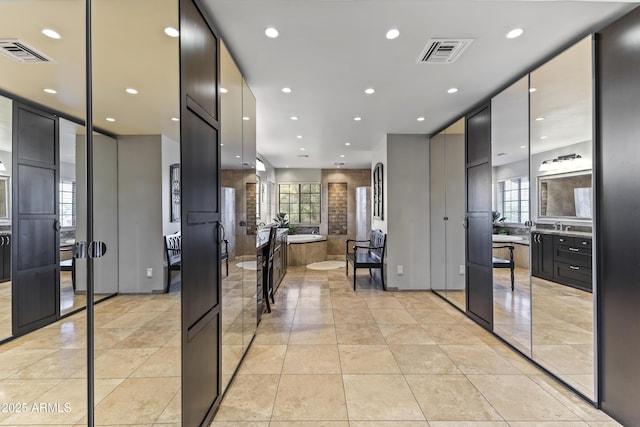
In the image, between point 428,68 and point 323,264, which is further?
point 323,264

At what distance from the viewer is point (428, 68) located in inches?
101

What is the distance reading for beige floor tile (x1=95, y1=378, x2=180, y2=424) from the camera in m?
1.12

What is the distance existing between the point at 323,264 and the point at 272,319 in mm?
3871

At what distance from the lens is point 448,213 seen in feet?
14.1

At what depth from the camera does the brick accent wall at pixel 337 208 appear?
343 inches

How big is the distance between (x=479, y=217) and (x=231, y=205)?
9.13ft

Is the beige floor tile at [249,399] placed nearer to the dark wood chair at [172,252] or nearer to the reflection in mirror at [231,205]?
the reflection in mirror at [231,205]

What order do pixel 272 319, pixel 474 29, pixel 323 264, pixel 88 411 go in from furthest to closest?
pixel 323 264 → pixel 272 319 → pixel 474 29 → pixel 88 411

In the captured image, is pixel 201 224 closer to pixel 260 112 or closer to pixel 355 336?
pixel 355 336

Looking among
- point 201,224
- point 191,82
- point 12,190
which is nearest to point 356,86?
point 191,82

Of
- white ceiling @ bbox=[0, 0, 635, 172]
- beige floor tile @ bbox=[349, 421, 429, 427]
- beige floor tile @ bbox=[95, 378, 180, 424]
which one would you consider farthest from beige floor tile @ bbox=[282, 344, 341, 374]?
white ceiling @ bbox=[0, 0, 635, 172]

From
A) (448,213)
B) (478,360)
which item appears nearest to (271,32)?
(478,360)

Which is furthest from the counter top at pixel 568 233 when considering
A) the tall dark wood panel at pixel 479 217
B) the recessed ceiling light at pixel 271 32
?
the recessed ceiling light at pixel 271 32

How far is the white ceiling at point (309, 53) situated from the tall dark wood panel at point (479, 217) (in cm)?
37
